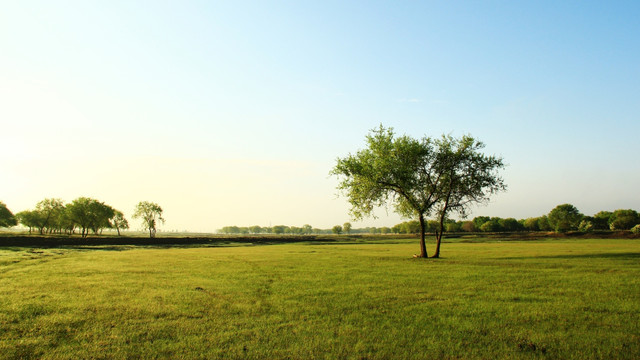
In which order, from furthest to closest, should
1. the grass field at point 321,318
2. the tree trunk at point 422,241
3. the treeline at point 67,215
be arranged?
1. the treeline at point 67,215
2. the tree trunk at point 422,241
3. the grass field at point 321,318

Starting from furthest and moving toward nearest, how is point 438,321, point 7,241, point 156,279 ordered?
point 7,241
point 156,279
point 438,321

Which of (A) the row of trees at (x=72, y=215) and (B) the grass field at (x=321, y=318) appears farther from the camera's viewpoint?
(A) the row of trees at (x=72, y=215)

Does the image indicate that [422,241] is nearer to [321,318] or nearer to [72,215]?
[321,318]

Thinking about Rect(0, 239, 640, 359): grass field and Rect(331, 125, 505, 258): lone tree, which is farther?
Rect(331, 125, 505, 258): lone tree

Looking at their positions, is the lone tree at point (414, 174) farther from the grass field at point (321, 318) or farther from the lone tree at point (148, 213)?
the lone tree at point (148, 213)

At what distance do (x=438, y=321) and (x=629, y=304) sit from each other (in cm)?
866

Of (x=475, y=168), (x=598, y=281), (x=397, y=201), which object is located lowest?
(x=598, y=281)

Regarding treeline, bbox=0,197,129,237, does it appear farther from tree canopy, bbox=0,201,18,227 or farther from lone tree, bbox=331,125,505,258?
lone tree, bbox=331,125,505,258

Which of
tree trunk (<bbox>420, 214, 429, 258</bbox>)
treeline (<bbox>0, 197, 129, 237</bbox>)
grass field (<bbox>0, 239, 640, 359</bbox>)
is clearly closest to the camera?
grass field (<bbox>0, 239, 640, 359</bbox>)

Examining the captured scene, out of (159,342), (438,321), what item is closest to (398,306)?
(438,321)

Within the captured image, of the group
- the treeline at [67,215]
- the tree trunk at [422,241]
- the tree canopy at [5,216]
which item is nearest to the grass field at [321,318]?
the tree trunk at [422,241]

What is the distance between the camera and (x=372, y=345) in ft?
29.4

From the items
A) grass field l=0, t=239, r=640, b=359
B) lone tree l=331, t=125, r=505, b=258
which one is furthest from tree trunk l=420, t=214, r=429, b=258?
grass field l=0, t=239, r=640, b=359

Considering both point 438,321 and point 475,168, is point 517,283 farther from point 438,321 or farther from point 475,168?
point 475,168
